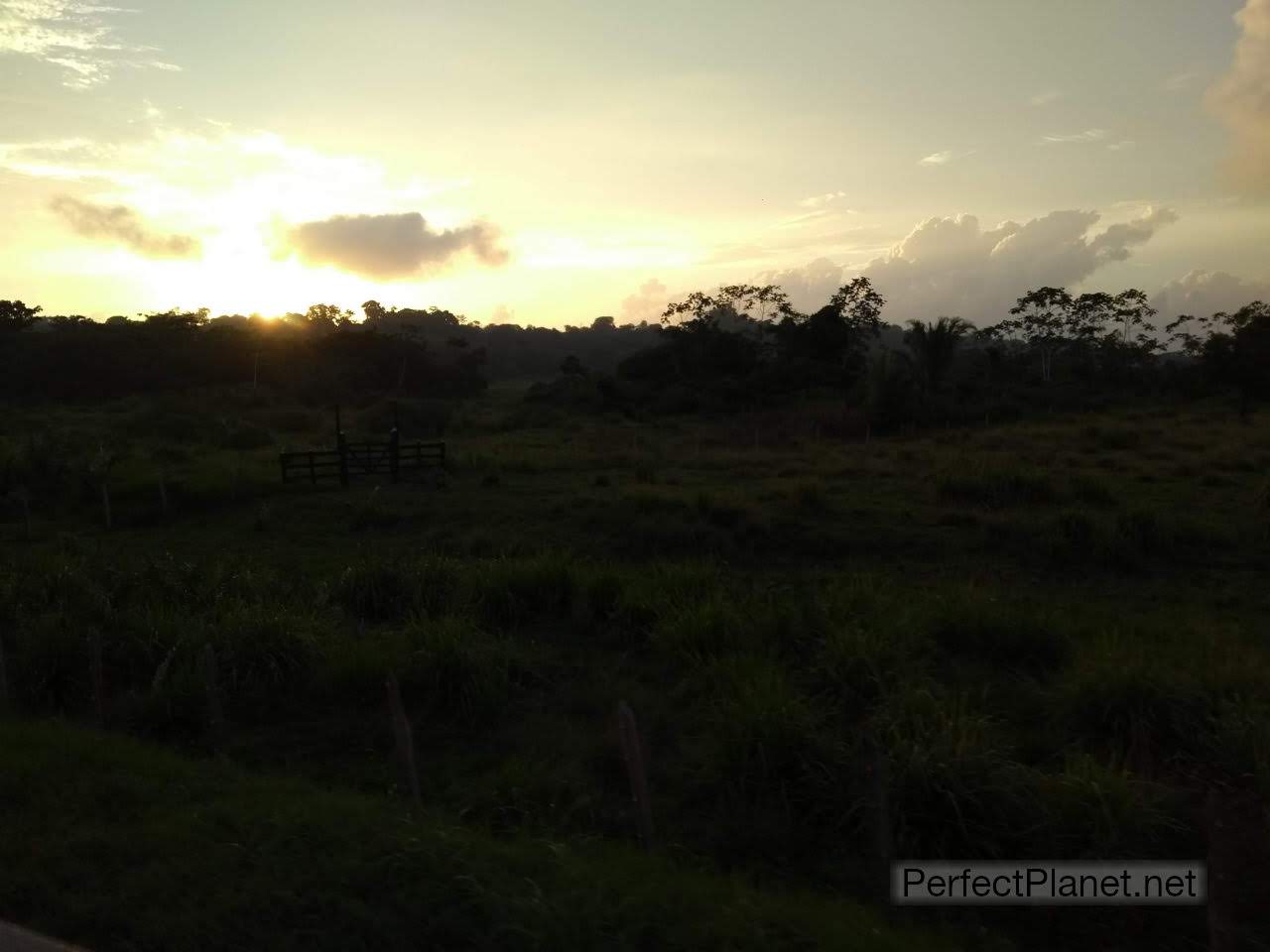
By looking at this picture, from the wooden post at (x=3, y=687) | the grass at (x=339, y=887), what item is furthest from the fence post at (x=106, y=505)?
the grass at (x=339, y=887)

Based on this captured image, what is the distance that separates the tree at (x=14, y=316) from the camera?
70938 millimetres

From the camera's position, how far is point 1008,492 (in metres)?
22.6

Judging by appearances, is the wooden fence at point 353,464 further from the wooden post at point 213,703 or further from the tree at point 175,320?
the tree at point 175,320

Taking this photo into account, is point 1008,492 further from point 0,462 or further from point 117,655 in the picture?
point 0,462

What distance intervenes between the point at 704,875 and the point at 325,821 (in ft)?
8.72

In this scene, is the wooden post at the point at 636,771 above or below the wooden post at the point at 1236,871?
above

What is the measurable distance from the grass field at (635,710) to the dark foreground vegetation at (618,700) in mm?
41

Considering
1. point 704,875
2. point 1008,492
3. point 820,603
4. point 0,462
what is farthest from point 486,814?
point 0,462

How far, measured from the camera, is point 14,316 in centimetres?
7238

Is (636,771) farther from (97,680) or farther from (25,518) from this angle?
(25,518)

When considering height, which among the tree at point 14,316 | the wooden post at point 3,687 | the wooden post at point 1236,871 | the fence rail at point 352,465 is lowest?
the wooden post at point 1236,871

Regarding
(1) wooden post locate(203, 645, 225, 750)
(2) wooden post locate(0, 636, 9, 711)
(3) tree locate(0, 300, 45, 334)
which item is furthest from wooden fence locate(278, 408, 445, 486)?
(3) tree locate(0, 300, 45, 334)

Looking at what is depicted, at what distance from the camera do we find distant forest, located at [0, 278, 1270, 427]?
53.2m

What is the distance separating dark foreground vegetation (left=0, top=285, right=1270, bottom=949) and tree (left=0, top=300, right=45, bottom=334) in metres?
53.4
